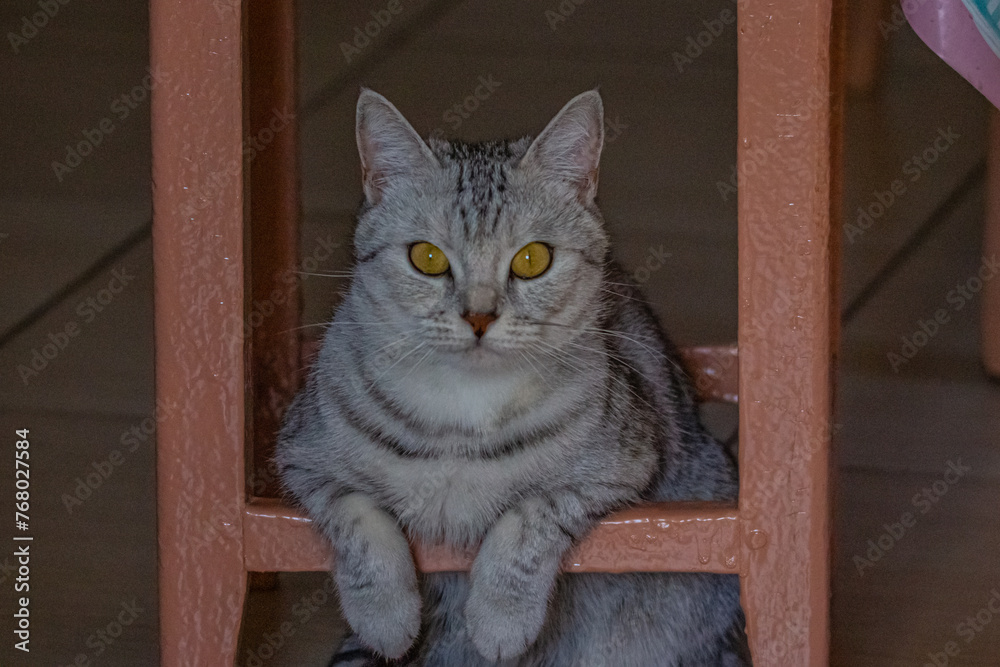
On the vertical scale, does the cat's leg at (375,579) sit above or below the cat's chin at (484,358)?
below

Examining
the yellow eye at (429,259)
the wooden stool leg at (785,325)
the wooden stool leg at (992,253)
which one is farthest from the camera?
the wooden stool leg at (992,253)

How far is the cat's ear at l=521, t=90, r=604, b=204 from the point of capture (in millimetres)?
1080

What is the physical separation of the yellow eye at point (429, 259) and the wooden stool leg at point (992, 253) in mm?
1433

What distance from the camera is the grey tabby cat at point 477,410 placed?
1.02 meters

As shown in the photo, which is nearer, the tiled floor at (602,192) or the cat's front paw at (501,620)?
the cat's front paw at (501,620)

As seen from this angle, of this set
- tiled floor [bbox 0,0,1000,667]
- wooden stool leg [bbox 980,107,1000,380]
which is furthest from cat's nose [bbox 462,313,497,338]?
wooden stool leg [bbox 980,107,1000,380]

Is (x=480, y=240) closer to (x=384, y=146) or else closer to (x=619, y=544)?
(x=384, y=146)

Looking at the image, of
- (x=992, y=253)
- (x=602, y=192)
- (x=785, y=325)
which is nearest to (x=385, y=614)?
(x=785, y=325)

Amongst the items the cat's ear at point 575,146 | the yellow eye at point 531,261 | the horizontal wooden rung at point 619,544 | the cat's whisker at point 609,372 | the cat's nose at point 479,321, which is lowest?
the horizontal wooden rung at point 619,544

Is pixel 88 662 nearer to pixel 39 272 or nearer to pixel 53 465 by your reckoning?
pixel 53 465

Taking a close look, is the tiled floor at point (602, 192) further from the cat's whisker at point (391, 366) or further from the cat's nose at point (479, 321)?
the cat's nose at point (479, 321)

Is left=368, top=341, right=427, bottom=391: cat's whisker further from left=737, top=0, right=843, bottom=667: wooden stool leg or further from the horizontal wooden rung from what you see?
left=737, top=0, right=843, bottom=667: wooden stool leg

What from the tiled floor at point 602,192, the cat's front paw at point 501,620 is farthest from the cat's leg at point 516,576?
the tiled floor at point 602,192

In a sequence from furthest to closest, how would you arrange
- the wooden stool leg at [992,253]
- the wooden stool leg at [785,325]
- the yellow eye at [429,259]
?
the wooden stool leg at [992,253] < the yellow eye at [429,259] < the wooden stool leg at [785,325]
